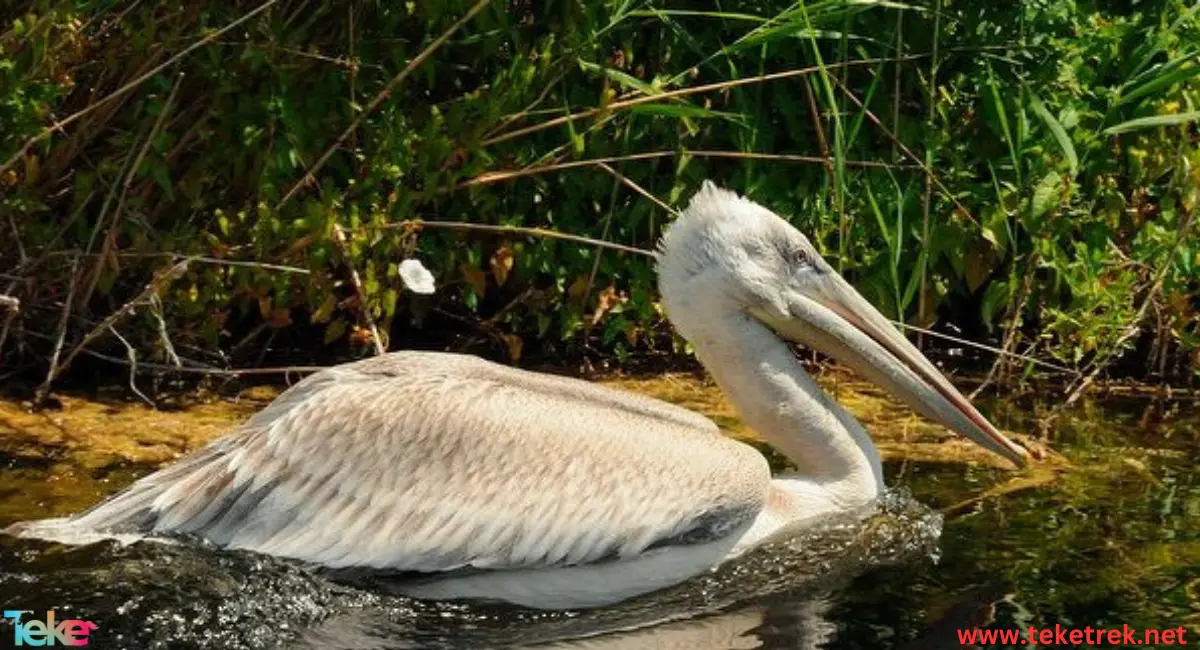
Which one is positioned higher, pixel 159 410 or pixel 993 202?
pixel 993 202

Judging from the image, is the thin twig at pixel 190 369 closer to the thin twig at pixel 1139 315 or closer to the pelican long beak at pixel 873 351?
the pelican long beak at pixel 873 351

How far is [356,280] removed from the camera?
5492 millimetres

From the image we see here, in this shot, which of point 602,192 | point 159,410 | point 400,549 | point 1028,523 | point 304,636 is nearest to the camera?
point 304,636

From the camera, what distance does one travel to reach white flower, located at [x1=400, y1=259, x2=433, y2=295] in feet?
18.0

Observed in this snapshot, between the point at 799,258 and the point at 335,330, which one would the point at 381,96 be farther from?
the point at 799,258

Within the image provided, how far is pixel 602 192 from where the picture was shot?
230 inches

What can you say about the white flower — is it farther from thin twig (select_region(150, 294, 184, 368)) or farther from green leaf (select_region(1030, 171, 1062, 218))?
green leaf (select_region(1030, 171, 1062, 218))

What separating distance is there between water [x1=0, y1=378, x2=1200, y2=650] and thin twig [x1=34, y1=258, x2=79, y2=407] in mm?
141

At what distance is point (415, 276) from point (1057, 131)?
1.81 meters

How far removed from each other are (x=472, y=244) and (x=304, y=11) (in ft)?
2.72

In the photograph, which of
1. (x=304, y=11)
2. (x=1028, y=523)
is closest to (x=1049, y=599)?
(x=1028, y=523)

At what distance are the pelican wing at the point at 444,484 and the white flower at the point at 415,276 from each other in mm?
1091

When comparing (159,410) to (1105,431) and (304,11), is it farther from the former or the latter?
(1105,431)

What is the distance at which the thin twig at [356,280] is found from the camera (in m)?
5.45
